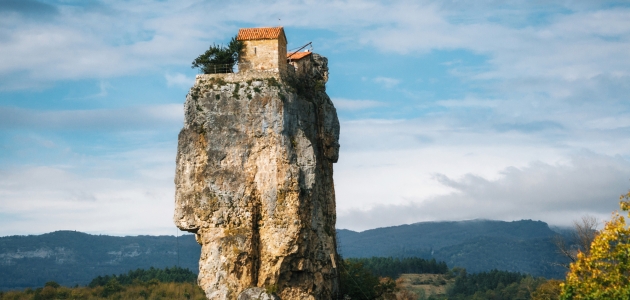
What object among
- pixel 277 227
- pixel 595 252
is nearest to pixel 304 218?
pixel 277 227

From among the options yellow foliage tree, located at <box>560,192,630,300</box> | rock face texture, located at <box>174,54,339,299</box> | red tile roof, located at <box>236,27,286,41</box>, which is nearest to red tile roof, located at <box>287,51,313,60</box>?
red tile roof, located at <box>236,27,286,41</box>

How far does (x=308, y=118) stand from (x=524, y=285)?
297ft

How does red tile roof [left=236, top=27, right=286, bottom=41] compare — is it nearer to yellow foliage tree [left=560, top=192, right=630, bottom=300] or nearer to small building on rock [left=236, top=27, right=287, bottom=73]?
small building on rock [left=236, top=27, right=287, bottom=73]

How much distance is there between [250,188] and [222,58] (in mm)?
7762

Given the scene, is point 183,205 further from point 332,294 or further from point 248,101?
point 332,294

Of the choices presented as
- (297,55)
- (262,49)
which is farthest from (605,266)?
(297,55)

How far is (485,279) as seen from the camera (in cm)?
14638

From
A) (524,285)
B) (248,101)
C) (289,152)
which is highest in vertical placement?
(248,101)

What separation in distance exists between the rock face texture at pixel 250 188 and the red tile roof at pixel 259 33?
2.42 m

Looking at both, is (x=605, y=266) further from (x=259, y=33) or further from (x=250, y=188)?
(x=259, y=33)

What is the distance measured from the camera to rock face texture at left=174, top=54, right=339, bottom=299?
42.4 metres

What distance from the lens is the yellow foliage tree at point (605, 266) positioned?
30578 millimetres

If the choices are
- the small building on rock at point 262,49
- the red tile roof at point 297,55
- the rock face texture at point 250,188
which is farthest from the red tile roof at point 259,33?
the red tile roof at point 297,55

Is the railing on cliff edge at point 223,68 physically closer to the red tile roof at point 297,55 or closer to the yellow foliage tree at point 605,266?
the red tile roof at point 297,55
